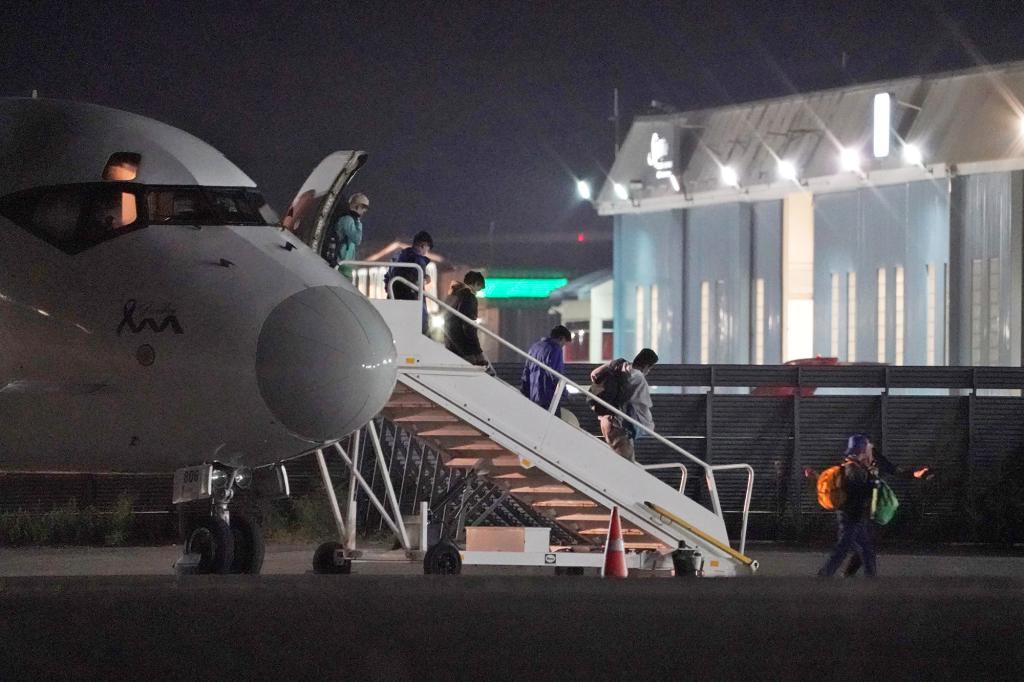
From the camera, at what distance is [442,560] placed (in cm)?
1478

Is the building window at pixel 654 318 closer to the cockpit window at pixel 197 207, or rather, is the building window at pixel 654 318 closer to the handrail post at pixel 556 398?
the handrail post at pixel 556 398

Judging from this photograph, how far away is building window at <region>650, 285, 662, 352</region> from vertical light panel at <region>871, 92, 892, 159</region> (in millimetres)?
7754

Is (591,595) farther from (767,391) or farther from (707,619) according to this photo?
(767,391)

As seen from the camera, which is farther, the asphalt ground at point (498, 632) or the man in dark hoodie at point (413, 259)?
the man in dark hoodie at point (413, 259)

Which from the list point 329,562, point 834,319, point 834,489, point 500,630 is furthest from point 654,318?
point 500,630

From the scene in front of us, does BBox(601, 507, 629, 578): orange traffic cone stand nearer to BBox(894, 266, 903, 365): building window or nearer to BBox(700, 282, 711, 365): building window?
BBox(894, 266, 903, 365): building window

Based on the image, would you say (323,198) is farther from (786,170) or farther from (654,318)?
(654,318)

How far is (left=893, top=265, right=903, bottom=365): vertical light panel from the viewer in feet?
106

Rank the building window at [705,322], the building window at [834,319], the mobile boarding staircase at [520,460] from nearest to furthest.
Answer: the mobile boarding staircase at [520,460]
the building window at [834,319]
the building window at [705,322]

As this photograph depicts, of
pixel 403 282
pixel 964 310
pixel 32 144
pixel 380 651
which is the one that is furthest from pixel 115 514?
pixel 964 310

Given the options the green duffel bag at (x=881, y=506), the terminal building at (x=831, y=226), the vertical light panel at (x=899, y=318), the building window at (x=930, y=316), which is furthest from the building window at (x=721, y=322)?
the green duffel bag at (x=881, y=506)

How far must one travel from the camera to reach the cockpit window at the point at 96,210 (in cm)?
1216

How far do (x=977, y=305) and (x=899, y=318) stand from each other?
82.0 inches

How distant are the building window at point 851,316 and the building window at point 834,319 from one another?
264 mm
